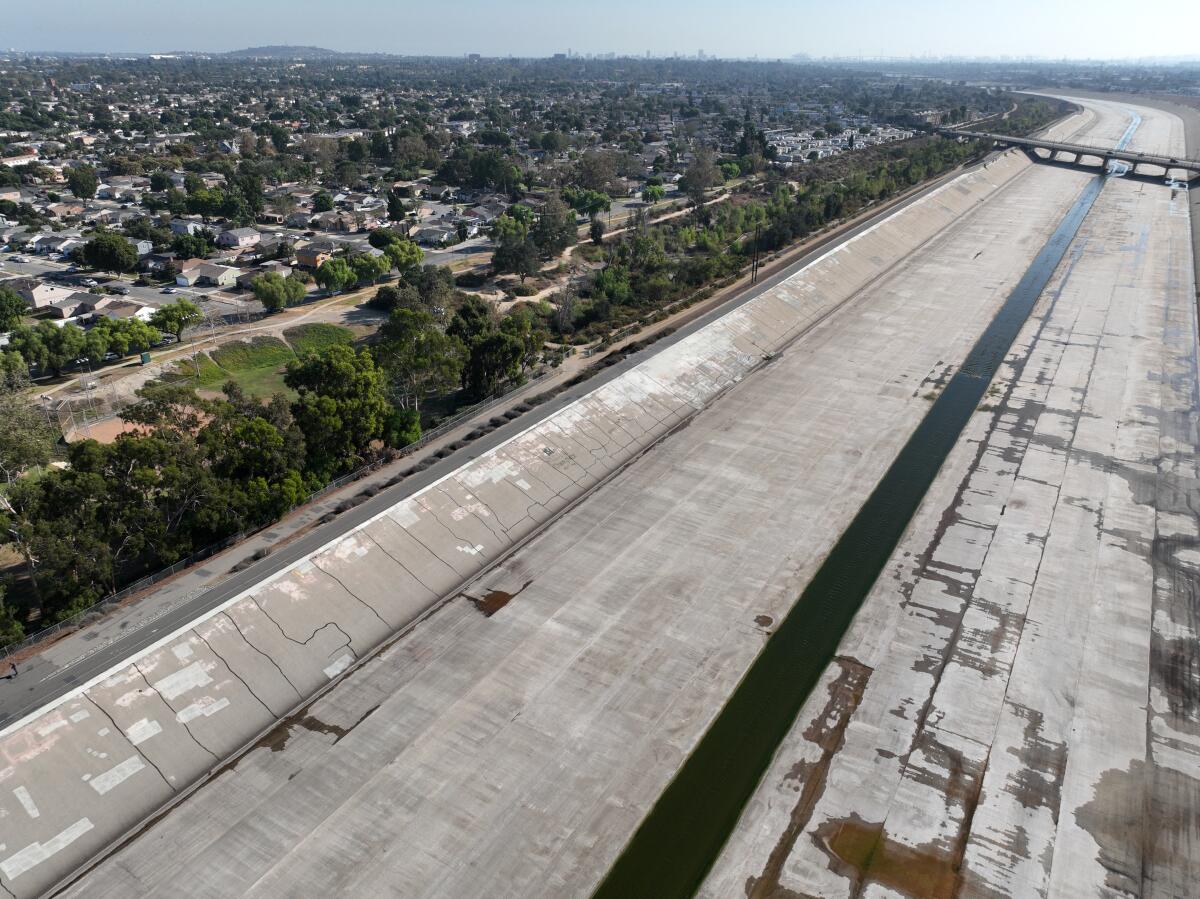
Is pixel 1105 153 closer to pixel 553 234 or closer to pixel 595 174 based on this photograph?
pixel 595 174

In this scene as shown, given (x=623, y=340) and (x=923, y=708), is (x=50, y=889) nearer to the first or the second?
(x=923, y=708)

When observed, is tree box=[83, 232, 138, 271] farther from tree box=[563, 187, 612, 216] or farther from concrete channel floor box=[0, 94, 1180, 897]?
concrete channel floor box=[0, 94, 1180, 897]

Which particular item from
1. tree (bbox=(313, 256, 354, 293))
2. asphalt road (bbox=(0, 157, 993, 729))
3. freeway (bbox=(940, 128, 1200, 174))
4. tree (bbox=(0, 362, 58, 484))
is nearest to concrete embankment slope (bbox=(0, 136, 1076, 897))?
asphalt road (bbox=(0, 157, 993, 729))

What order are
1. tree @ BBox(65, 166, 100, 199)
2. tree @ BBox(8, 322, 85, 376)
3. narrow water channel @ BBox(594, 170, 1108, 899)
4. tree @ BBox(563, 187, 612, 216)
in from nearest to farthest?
1. narrow water channel @ BBox(594, 170, 1108, 899)
2. tree @ BBox(8, 322, 85, 376)
3. tree @ BBox(563, 187, 612, 216)
4. tree @ BBox(65, 166, 100, 199)

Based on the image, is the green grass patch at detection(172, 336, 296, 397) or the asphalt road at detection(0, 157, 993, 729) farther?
the green grass patch at detection(172, 336, 296, 397)


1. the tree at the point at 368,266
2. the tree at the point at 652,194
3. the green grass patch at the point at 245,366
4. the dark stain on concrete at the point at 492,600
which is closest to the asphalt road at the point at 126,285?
the tree at the point at 368,266

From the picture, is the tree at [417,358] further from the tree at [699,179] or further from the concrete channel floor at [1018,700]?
the tree at [699,179]

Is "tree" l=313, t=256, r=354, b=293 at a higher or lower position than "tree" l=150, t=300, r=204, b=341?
higher
